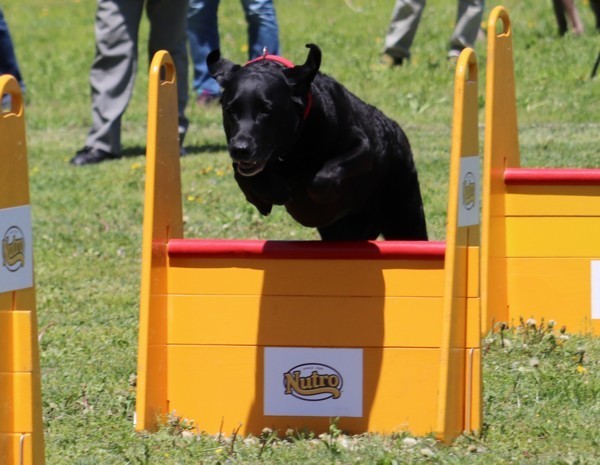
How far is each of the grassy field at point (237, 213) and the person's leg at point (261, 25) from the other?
802mm

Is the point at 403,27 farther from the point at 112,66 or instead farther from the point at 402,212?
the point at 402,212

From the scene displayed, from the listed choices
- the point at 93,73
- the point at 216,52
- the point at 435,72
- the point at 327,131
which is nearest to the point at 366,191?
the point at 327,131

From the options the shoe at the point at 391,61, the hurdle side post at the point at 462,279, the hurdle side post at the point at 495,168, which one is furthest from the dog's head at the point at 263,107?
the shoe at the point at 391,61

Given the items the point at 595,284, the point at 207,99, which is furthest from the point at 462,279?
the point at 207,99

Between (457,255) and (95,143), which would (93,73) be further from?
(457,255)

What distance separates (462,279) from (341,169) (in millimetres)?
565

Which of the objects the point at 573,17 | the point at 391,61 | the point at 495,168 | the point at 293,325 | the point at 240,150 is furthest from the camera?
the point at 573,17

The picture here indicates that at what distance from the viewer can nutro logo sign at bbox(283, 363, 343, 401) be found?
451 centimetres

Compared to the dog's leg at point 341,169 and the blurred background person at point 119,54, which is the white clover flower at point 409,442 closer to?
the dog's leg at point 341,169

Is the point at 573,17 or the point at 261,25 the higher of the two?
the point at 573,17

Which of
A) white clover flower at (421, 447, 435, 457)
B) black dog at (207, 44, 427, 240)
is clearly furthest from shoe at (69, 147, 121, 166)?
white clover flower at (421, 447, 435, 457)

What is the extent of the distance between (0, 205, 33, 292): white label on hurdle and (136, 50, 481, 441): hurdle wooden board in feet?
3.35

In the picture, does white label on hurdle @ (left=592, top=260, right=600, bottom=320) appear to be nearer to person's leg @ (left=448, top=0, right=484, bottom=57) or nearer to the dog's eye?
the dog's eye

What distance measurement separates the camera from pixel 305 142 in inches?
174
